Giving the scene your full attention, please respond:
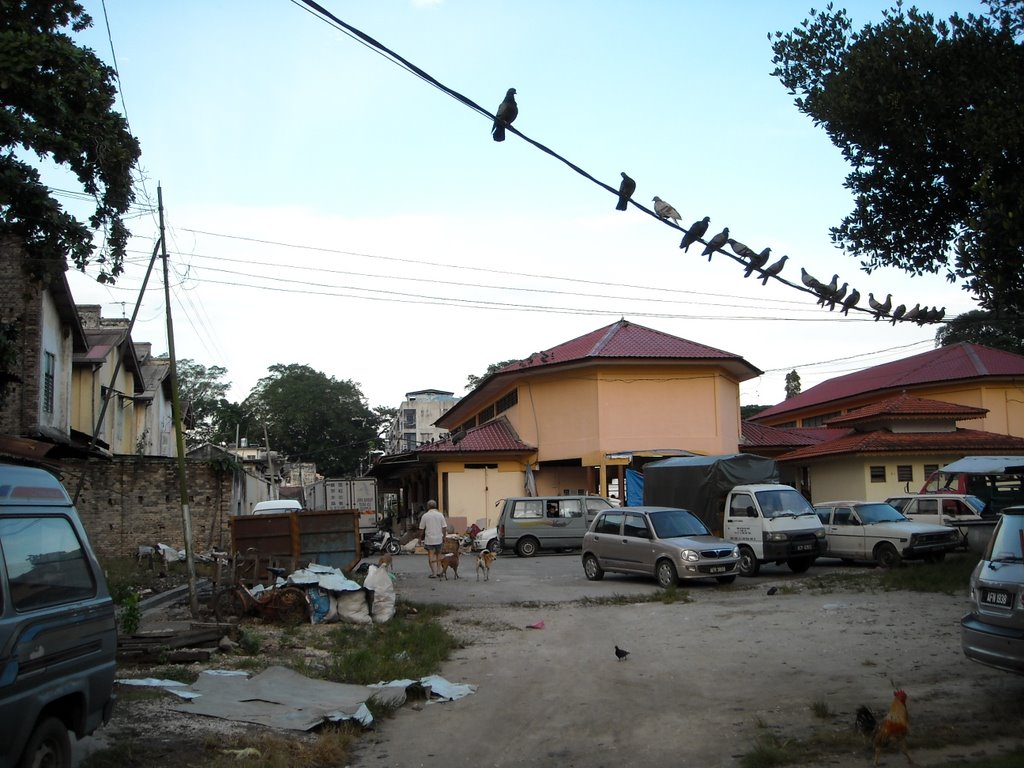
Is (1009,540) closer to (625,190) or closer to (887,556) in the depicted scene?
(625,190)

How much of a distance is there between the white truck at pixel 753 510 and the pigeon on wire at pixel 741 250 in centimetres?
1088

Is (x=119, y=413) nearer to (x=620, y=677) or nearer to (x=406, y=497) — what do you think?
(x=406, y=497)

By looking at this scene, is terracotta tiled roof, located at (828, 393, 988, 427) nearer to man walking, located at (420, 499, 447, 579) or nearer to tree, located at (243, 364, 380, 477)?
man walking, located at (420, 499, 447, 579)

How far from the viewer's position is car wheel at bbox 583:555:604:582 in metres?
19.7

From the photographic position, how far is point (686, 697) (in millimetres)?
8906

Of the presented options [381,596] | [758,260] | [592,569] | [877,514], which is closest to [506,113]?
Answer: [758,260]

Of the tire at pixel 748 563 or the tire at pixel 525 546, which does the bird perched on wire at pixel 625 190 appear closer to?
the tire at pixel 748 563

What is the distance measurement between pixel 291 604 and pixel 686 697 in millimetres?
7120

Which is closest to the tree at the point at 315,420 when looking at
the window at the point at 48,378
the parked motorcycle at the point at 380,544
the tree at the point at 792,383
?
the tree at the point at 792,383

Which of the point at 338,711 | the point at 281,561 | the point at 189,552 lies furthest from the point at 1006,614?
the point at 281,561

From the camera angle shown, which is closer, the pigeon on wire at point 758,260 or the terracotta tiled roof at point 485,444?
the pigeon on wire at point 758,260

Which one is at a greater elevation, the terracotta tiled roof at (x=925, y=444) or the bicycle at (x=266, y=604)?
the terracotta tiled roof at (x=925, y=444)

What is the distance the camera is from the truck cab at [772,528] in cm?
1930

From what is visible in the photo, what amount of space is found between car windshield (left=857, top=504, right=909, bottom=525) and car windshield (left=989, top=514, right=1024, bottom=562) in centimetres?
1283
